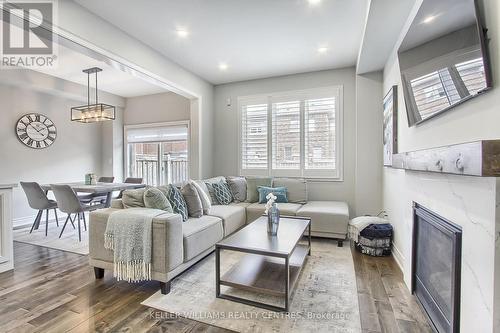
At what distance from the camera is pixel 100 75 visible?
4848 mm

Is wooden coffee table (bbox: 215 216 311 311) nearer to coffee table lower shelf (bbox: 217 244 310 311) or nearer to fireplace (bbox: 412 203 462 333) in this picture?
coffee table lower shelf (bbox: 217 244 310 311)

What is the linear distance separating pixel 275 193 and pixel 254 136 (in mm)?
1370

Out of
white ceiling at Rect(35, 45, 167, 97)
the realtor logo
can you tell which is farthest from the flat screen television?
white ceiling at Rect(35, 45, 167, 97)

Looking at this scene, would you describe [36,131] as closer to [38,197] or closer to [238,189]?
[38,197]

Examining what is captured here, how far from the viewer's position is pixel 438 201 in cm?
183

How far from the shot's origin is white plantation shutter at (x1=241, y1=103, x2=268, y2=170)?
5035 mm

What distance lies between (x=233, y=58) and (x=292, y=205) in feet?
8.41

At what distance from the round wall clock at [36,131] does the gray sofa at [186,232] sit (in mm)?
3737

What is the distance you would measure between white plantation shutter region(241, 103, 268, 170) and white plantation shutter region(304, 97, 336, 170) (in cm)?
83

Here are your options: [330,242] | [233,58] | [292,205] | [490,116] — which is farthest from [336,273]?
[233,58]

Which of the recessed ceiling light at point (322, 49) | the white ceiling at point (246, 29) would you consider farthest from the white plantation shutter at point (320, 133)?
the recessed ceiling light at point (322, 49)

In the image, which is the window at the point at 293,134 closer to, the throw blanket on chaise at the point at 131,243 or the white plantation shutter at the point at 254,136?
the white plantation shutter at the point at 254,136

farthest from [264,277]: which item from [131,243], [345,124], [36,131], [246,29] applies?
[36,131]

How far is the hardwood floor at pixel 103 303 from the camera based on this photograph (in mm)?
1830
